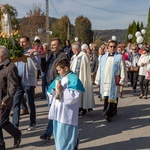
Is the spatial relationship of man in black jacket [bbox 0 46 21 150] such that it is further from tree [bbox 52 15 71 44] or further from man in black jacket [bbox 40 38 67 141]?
tree [bbox 52 15 71 44]

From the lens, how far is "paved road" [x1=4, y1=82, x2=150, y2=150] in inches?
204

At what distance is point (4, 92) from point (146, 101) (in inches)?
228

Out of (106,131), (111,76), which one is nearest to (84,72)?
(111,76)

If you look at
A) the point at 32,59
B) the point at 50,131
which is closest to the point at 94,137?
the point at 50,131

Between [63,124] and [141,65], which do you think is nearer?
[63,124]

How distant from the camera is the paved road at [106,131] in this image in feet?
17.0

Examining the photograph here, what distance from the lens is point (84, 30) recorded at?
5625 centimetres

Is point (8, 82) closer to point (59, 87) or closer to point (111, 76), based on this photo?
point (59, 87)

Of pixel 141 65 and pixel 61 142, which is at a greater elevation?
pixel 141 65

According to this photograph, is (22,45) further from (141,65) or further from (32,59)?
(141,65)

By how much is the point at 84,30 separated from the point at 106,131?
168 ft

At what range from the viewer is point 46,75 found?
5629mm

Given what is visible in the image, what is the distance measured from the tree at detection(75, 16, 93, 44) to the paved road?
47875 millimetres

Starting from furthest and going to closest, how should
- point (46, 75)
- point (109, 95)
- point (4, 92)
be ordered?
point (109, 95)
point (46, 75)
point (4, 92)
